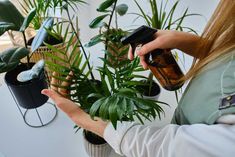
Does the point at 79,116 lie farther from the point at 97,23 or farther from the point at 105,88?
the point at 97,23

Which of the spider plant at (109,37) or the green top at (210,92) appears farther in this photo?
the spider plant at (109,37)

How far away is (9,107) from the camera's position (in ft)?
2.89

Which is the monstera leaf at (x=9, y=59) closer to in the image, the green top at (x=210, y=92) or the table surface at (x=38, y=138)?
the table surface at (x=38, y=138)

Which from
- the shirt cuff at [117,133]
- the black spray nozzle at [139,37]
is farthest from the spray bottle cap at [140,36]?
the shirt cuff at [117,133]

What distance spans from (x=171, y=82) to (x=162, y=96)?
28 centimetres

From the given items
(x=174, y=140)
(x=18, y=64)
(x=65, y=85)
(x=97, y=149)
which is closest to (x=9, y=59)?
(x=18, y=64)

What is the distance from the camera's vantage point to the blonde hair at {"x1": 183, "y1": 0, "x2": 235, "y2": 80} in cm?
44

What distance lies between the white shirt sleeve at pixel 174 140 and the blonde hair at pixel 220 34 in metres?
0.18

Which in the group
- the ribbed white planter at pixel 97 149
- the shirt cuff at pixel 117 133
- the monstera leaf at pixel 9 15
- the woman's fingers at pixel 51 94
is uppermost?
the monstera leaf at pixel 9 15

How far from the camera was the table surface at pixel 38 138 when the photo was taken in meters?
0.73

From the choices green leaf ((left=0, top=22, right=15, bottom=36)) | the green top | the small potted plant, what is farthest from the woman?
green leaf ((left=0, top=22, right=15, bottom=36))

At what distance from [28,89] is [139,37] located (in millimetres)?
412

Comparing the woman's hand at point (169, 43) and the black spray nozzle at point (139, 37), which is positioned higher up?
the black spray nozzle at point (139, 37)

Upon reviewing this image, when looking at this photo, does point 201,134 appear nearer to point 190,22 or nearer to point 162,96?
point 162,96
